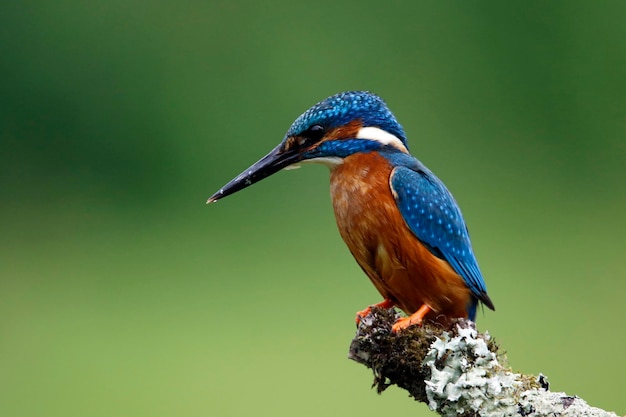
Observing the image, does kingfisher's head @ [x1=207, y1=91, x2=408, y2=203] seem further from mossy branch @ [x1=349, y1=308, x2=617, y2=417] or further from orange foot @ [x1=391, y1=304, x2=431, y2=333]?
mossy branch @ [x1=349, y1=308, x2=617, y2=417]

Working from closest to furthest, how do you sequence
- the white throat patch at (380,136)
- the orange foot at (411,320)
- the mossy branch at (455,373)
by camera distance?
the mossy branch at (455,373), the orange foot at (411,320), the white throat patch at (380,136)

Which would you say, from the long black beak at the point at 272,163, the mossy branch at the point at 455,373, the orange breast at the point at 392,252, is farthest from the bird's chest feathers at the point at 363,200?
the mossy branch at the point at 455,373

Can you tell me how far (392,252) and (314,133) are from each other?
1.13ft

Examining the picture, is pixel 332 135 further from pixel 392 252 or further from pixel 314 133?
Result: pixel 392 252

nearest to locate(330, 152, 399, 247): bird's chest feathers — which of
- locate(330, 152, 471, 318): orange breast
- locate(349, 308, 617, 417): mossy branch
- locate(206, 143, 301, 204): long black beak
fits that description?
locate(330, 152, 471, 318): orange breast

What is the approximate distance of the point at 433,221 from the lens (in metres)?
2.34

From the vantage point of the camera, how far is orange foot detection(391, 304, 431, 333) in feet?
6.39

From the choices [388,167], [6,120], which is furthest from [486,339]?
[6,120]

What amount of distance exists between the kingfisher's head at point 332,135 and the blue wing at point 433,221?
0.12m

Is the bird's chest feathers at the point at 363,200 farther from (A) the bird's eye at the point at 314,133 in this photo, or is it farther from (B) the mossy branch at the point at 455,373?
(B) the mossy branch at the point at 455,373

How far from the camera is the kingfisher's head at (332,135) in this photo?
93.6 inches

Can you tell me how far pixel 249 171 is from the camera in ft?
7.89

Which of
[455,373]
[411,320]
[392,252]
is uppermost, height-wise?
[392,252]

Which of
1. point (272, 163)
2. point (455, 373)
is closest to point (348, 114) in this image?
point (272, 163)
